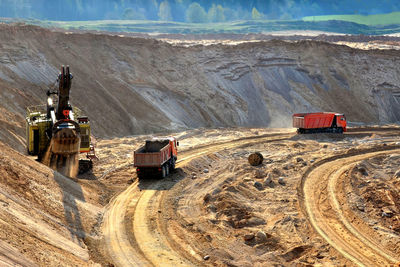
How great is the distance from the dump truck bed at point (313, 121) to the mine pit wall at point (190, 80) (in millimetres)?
7823

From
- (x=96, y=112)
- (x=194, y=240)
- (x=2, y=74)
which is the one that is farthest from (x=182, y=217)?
(x=2, y=74)

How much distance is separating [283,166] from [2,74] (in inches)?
1050

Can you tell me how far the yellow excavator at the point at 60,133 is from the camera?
2662 centimetres

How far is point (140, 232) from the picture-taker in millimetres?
21172

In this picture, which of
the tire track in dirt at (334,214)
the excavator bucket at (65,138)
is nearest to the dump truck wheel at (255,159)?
the tire track in dirt at (334,214)

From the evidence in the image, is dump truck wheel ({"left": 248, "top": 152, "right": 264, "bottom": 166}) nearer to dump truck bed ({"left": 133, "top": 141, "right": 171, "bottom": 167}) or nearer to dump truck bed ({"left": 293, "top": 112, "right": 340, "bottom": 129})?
dump truck bed ({"left": 133, "top": 141, "right": 171, "bottom": 167})

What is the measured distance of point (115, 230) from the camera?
21422mm

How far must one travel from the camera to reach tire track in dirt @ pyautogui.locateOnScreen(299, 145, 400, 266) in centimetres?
2019

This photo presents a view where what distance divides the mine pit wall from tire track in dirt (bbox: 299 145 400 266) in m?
19.2

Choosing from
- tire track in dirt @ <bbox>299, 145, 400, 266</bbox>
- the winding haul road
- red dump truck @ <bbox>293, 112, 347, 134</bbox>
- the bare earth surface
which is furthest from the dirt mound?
red dump truck @ <bbox>293, 112, 347, 134</bbox>

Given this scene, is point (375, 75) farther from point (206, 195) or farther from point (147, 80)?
point (206, 195)

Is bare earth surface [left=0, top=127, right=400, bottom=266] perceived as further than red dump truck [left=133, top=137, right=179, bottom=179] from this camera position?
No

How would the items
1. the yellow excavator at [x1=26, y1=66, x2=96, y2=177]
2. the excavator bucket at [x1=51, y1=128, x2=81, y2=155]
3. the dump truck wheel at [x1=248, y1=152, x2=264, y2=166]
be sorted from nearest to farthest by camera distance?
the excavator bucket at [x1=51, y1=128, x2=81, y2=155]
the yellow excavator at [x1=26, y1=66, x2=96, y2=177]
the dump truck wheel at [x1=248, y1=152, x2=264, y2=166]

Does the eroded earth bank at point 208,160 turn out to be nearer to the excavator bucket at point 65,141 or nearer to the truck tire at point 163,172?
the truck tire at point 163,172
